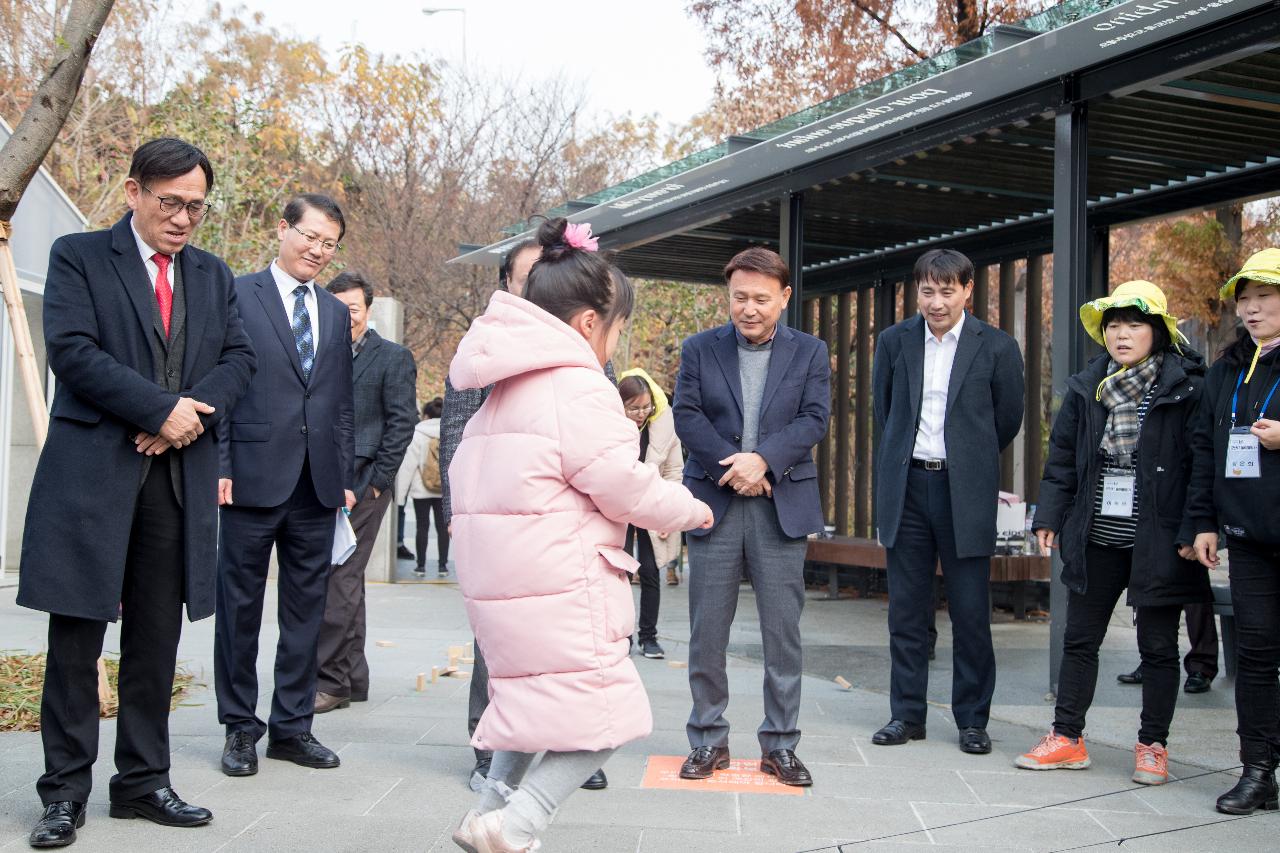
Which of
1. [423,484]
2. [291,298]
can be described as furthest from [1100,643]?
[423,484]

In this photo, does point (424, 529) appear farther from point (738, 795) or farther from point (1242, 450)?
point (1242, 450)

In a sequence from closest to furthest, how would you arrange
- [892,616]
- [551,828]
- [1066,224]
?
[551,828]
[892,616]
[1066,224]

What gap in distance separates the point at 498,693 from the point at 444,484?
1531 mm

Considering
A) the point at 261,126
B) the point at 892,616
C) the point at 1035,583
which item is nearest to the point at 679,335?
the point at 261,126

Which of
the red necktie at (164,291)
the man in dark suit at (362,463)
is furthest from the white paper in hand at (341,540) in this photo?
the red necktie at (164,291)

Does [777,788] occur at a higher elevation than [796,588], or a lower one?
lower

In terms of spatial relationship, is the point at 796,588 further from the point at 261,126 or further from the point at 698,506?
the point at 261,126

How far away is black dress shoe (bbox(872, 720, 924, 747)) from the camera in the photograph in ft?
17.6

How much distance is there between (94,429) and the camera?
3.89m

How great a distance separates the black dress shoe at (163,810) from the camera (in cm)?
398

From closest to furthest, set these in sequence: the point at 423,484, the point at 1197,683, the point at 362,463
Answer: the point at 362,463
the point at 1197,683
the point at 423,484

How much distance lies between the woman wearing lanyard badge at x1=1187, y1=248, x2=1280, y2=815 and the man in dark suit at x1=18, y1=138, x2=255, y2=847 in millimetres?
3421

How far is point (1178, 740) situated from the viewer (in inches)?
219

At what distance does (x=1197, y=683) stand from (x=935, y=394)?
256cm
